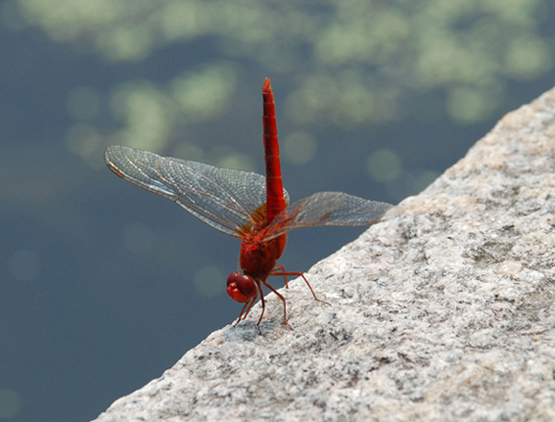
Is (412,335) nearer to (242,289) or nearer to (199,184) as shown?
(242,289)

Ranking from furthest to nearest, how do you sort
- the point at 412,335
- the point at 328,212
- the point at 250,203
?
1. the point at 250,203
2. the point at 328,212
3. the point at 412,335

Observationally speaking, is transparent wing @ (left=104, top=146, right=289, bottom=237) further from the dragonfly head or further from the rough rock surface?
the rough rock surface

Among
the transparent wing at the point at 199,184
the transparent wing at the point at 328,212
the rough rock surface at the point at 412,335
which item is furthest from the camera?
the transparent wing at the point at 199,184

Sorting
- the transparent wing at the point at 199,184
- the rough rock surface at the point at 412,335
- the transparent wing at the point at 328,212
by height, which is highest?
the transparent wing at the point at 199,184

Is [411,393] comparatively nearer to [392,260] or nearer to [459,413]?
[459,413]

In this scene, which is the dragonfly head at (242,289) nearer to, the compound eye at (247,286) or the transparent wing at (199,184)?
the compound eye at (247,286)

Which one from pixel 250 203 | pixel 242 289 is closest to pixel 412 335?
pixel 242 289

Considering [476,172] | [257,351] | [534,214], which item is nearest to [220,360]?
[257,351]

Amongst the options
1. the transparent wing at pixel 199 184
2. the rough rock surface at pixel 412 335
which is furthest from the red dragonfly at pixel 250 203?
the rough rock surface at pixel 412 335
